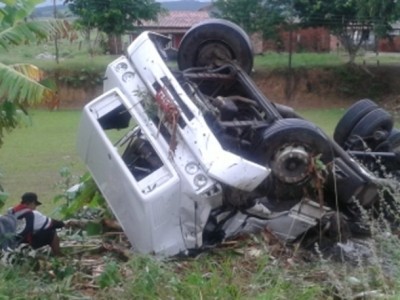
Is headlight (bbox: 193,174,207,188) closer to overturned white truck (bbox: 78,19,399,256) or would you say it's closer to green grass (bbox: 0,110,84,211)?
overturned white truck (bbox: 78,19,399,256)

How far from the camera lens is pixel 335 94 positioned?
41.9 meters

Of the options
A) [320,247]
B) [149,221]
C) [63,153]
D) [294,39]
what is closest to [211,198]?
[149,221]

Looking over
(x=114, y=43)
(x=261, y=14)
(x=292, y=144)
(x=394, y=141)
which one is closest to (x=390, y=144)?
(x=394, y=141)

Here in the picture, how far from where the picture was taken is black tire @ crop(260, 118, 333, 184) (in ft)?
22.4

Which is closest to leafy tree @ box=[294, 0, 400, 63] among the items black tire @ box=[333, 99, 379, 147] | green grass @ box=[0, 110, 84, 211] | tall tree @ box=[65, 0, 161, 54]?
tall tree @ box=[65, 0, 161, 54]

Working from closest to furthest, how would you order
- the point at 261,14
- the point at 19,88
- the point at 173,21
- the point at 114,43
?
the point at 19,88
the point at 261,14
the point at 114,43
the point at 173,21

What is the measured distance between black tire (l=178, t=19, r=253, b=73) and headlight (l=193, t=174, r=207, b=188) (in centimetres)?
190

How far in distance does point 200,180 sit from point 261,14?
38.8 metres

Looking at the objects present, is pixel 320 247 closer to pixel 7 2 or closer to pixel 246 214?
pixel 246 214

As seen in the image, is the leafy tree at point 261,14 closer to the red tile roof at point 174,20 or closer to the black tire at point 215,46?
the red tile roof at point 174,20

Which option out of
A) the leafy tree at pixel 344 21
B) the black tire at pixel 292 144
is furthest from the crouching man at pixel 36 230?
the leafy tree at pixel 344 21

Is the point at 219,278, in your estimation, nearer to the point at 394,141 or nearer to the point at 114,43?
the point at 394,141

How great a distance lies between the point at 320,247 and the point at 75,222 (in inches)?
86.6

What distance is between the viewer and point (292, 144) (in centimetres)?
682
